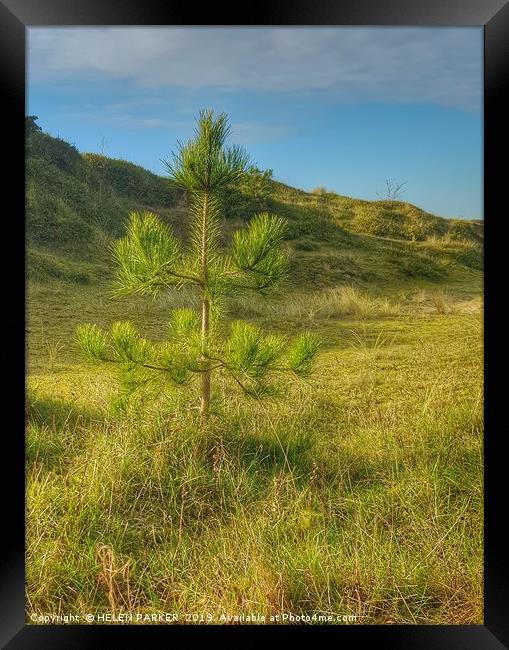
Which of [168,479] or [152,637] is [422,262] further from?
[152,637]

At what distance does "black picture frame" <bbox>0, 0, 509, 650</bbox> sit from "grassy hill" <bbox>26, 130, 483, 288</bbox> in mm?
2204

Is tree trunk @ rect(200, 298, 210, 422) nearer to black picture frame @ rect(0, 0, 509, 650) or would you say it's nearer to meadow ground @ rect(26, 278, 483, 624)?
meadow ground @ rect(26, 278, 483, 624)

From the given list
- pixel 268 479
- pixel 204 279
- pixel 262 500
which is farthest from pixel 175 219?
pixel 262 500

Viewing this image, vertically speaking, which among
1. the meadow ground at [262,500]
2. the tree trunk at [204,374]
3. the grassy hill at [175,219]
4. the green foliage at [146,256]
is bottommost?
the meadow ground at [262,500]

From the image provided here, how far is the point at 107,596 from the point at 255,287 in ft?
3.63

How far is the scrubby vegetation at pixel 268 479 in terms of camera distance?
5.51ft

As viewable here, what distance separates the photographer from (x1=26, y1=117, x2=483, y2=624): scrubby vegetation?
1681 mm

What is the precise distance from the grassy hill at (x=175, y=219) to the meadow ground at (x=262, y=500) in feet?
4.02

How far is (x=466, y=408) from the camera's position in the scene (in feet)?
8.13

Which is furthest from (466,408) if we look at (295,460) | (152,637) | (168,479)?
(152,637)
